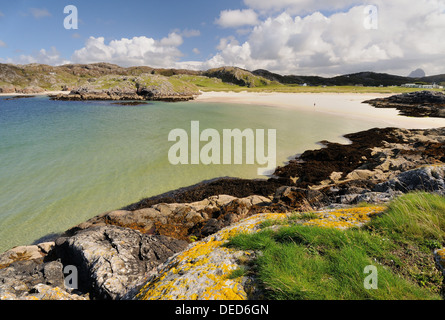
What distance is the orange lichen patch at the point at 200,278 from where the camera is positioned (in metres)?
3.01

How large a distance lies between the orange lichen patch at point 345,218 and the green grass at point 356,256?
28 centimetres

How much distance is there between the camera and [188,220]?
9.90 m

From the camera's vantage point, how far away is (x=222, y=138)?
86.6 feet

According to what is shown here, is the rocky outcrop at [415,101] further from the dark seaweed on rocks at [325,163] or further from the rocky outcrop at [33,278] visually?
the rocky outcrop at [33,278]

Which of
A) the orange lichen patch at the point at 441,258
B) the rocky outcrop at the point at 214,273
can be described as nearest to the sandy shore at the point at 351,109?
the rocky outcrop at the point at 214,273

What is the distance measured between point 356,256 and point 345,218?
5.31ft

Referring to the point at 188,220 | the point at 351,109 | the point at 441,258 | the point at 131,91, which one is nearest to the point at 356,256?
the point at 441,258

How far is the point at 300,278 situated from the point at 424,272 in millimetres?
1929

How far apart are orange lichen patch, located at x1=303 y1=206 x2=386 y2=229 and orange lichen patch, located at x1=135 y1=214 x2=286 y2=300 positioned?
2.13 m

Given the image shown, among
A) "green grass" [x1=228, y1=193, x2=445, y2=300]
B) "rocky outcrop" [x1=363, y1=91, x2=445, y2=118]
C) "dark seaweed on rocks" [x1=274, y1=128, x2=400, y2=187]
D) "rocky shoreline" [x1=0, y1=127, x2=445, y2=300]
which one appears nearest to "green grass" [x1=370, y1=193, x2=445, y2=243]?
"green grass" [x1=228, y1=193, x2=445, y2=300]

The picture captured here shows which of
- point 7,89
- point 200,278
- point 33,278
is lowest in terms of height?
point 33,278

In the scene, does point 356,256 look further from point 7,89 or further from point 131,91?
point 7,89
